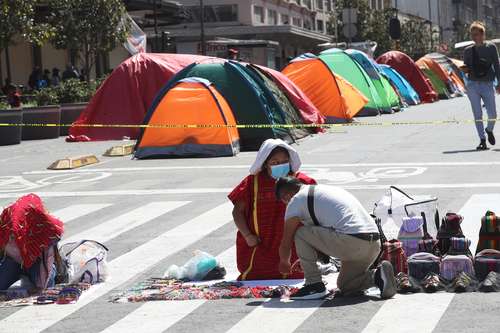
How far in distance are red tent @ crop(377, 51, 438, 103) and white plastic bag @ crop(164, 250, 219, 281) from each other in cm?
3533

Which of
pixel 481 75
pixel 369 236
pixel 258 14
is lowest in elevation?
pixel 369 236

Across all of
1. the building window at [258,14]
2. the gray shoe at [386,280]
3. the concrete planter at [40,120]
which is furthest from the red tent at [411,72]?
the gray shoe at [386,280]

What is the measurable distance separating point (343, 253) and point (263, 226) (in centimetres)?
104

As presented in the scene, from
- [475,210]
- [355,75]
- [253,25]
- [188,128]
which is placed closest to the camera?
[475,210]

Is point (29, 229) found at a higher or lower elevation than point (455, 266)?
higher

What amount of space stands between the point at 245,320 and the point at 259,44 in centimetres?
4130

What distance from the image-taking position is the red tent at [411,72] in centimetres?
4338

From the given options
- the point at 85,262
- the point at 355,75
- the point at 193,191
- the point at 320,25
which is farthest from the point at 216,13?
the point at 85,262

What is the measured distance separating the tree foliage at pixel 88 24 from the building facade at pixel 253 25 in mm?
21698

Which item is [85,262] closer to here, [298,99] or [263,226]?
[263,226]

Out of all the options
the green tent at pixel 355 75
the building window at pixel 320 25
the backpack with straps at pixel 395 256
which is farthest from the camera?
the building window at pixel 320 25

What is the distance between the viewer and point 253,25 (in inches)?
2586

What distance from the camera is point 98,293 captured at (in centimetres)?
827

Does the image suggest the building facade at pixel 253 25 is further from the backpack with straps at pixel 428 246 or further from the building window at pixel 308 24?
the backpack with straps at pixel 428 246
